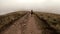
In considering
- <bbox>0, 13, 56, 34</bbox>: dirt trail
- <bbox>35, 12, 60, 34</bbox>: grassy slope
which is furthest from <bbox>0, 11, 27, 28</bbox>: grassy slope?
<bbox>35, 12, 60, 34</bbox>: grassy slope

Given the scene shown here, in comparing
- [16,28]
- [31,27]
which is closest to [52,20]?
[31,27]

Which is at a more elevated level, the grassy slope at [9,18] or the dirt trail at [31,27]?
the grassy slope at [9,18]

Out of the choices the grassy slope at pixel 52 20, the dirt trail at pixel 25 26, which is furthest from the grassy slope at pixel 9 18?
the grassy slope at pixel 52 20

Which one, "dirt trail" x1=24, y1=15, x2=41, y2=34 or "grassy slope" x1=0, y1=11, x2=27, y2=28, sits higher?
"grassy slope" x1=0, y1=11, x2=27, y2=28

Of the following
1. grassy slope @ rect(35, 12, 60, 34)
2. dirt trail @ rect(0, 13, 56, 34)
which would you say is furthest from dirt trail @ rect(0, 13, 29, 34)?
grassy slope @ rect(35, 12, 60, 34)

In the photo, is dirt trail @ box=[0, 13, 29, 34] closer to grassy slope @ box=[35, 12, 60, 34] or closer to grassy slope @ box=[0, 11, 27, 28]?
grassy slope @ box=[0, 11, 27, 28]

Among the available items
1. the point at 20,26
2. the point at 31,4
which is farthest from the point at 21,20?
the point at 31,4

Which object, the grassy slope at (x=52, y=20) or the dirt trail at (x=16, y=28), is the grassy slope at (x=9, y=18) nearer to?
the dirt trail at (x=16, y=28)

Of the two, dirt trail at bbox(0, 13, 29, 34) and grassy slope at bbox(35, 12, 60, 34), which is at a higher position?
grassy slope at bbox(35, 12, 60, 34)

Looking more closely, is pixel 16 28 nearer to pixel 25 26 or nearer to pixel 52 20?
pixel 25 26

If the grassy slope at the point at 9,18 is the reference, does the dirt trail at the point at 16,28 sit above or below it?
below

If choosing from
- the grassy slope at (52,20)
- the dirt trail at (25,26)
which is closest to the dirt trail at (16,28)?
the dirt trail at (25,26)

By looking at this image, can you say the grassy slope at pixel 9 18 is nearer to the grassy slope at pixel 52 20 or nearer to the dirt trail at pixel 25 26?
the dirt trail at pixel 25 26

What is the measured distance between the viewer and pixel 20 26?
35.8 inches
